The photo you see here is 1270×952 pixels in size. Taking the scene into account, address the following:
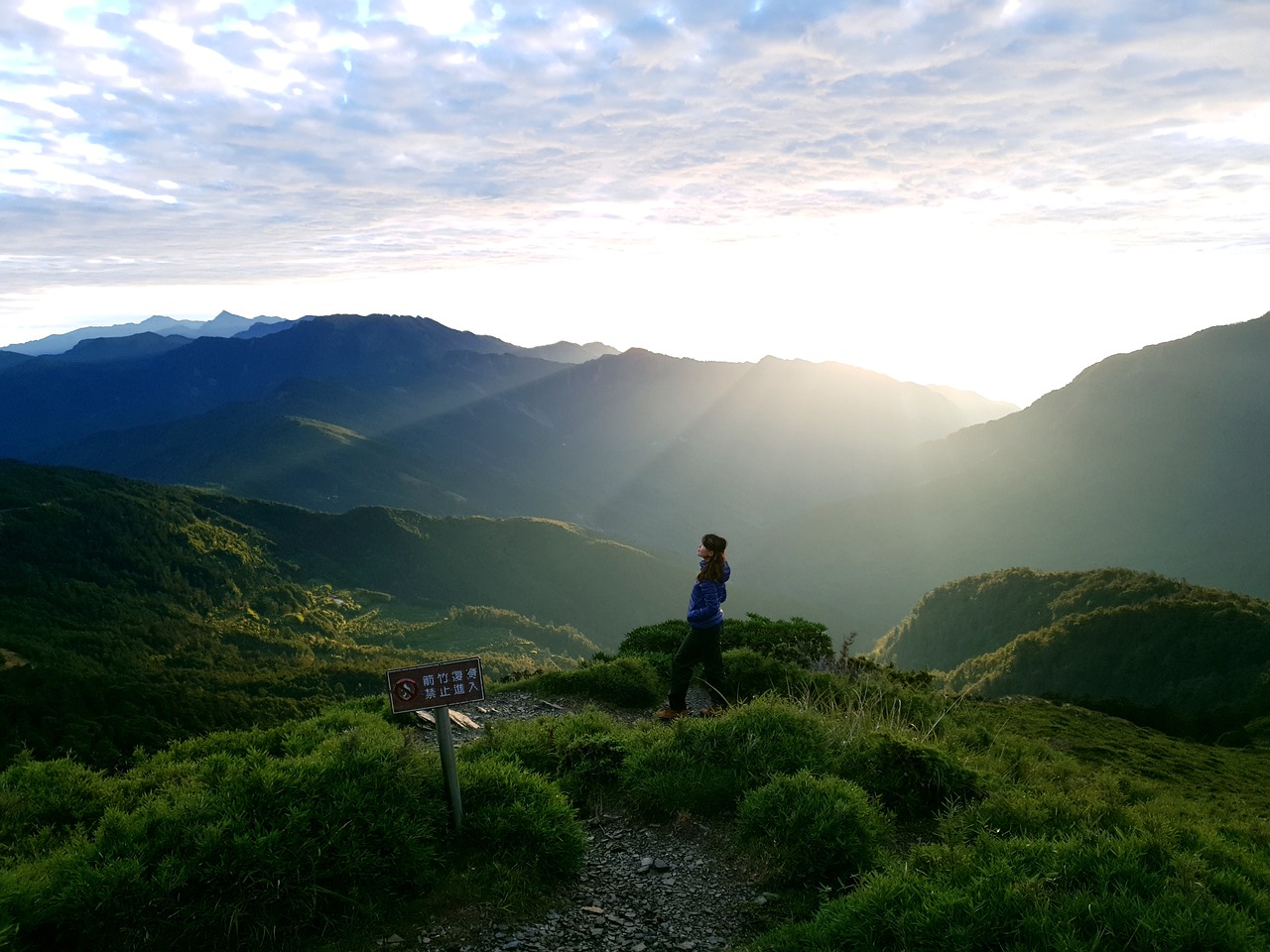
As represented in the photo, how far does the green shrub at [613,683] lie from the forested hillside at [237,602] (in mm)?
7828

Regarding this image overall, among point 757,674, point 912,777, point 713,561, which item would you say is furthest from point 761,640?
point 912,777

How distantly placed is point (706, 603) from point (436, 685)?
5334mm

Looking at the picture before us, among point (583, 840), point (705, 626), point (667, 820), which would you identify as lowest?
point (667, 820)

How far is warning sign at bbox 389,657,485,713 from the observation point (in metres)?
6.71

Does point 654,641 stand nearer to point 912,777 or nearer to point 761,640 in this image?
point 761,640

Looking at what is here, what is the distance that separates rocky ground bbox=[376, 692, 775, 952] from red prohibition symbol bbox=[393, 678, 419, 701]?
1.86 m

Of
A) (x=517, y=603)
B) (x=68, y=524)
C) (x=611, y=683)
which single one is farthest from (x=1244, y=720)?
(x=517, y=603)

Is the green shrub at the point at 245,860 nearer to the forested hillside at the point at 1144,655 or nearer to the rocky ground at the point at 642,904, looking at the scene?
the rocky ground at the point at 642,904

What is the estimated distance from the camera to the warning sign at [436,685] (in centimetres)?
671

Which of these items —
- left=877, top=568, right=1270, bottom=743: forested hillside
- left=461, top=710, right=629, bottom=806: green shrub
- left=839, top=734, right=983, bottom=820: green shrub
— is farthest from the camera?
left=877, top=568, right=1270, bottom=743: forested hillside

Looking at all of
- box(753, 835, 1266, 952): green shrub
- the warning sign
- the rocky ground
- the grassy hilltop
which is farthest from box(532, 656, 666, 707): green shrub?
box(753, 835, 1266, 952): green shrub

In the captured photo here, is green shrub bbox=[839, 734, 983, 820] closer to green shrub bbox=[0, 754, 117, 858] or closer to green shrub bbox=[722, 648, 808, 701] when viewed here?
green shrub bbox=[722, 648, 808, 701]

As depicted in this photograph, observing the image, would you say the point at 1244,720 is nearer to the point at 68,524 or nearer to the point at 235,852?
the point at 235,852

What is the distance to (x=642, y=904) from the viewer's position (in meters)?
6.46
